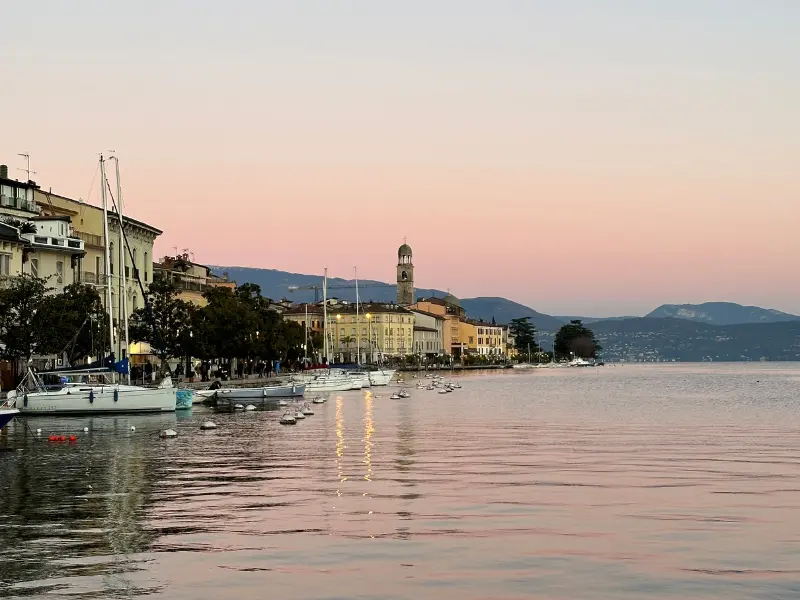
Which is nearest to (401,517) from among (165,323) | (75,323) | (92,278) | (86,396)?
(86,396)

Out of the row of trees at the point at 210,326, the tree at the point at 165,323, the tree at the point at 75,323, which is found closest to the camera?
the tree at the point at 75,323

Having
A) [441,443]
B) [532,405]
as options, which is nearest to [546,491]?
[441,443]

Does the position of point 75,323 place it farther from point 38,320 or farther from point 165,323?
point 165,323

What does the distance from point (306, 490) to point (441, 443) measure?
60.0 ft

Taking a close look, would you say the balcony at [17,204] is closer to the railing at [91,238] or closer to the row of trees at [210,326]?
the railing at [91,238]

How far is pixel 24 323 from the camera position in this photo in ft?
242

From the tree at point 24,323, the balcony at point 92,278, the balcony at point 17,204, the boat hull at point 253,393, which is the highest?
the balcony at point 17,204

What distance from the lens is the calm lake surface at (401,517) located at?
65.2ft

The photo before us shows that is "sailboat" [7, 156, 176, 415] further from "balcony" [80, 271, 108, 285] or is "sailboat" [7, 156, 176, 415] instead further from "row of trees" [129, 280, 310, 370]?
"balcony" [80, 271, 108, 285]

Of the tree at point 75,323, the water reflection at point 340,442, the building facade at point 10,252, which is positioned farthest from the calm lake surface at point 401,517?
the building facade at point 10,252

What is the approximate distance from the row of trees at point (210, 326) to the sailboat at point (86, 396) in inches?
630

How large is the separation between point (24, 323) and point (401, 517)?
52.2 metres

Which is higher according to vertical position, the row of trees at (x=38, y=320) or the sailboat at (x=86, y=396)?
the row of trees at (x=38, y=320)

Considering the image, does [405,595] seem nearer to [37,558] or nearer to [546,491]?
[37,558]
